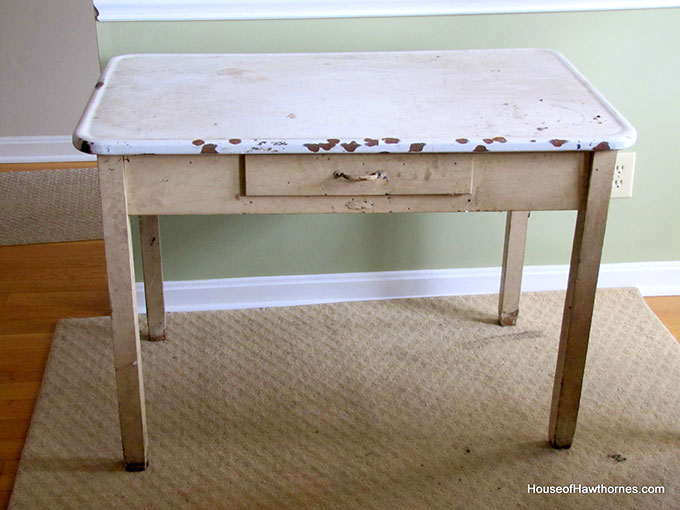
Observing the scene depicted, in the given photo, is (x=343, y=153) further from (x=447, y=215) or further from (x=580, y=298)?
(x=447, y=215)

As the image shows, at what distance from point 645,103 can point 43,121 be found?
2.20 metres

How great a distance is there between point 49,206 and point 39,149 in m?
0.51

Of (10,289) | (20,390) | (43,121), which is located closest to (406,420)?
(20,390)

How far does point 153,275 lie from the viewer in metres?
2.00

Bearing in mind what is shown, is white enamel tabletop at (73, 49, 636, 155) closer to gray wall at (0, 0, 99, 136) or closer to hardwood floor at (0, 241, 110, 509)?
hardwood floor at (0, 241, 110, 509)

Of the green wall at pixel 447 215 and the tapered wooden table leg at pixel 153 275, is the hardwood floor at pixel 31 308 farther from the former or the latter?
the green wall at pixel 447 215

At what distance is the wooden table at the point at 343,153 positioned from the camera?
4.63 feet

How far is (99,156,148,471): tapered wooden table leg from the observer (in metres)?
1.43

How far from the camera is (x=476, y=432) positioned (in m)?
1.78

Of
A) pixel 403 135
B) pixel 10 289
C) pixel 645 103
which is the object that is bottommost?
pixel 10 289

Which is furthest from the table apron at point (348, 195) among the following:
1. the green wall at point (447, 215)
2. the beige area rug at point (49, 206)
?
the beige area rug at point (49, 206)

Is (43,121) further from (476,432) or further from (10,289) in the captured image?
(476,432)

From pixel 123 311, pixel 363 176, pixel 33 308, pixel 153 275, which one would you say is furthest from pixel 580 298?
pixel 33 308

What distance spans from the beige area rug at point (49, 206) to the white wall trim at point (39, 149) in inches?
5.5
